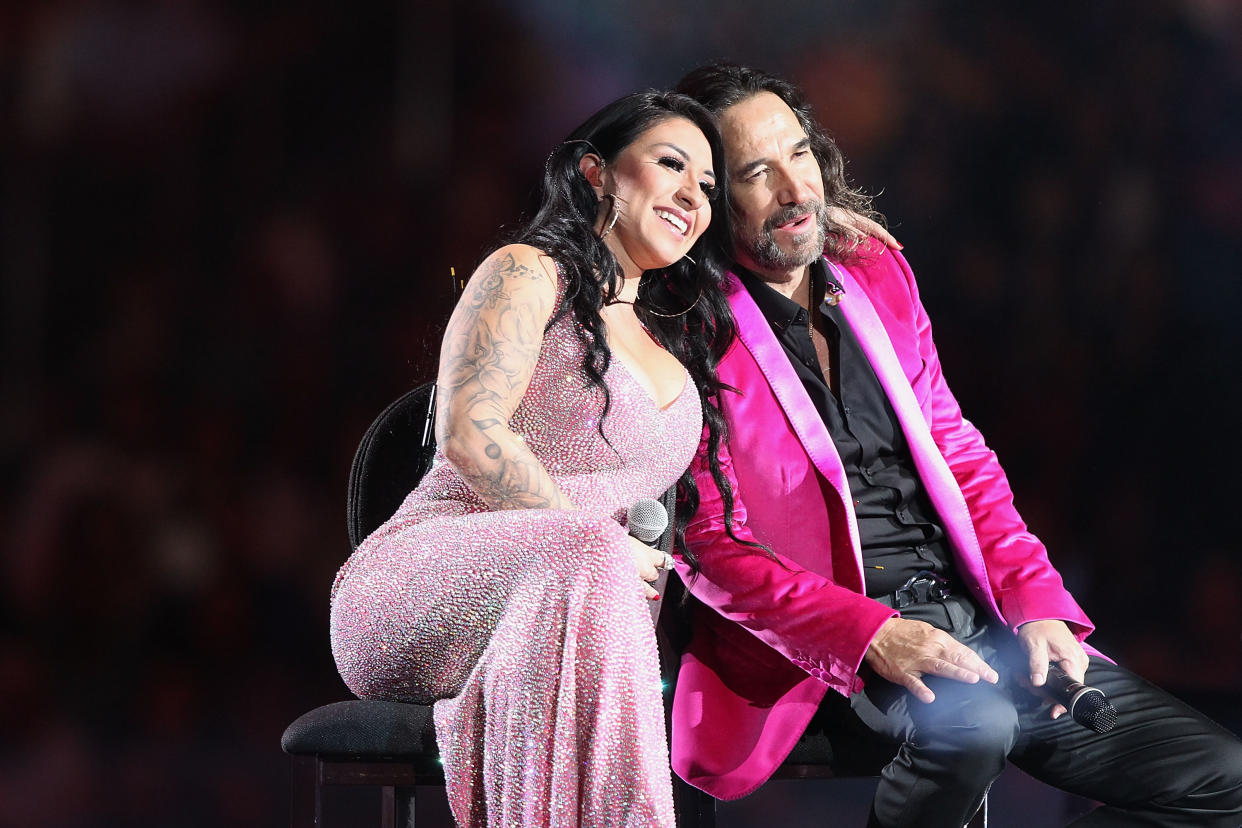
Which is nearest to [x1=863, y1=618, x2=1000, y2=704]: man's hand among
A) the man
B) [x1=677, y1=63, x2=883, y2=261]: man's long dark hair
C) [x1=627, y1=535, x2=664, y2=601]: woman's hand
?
the man

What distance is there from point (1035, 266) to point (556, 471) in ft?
6.38

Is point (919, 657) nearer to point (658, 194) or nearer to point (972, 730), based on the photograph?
point (972, 730)

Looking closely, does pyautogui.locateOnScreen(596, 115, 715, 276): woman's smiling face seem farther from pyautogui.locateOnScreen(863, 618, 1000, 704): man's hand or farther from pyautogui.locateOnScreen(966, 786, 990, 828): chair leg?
pyautogui.locateOnScreen(966, 786, 990, 828): chair leg

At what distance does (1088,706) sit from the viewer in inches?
57.3

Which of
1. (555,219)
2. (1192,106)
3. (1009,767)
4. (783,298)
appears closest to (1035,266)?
(1192,106)

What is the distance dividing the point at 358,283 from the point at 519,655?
1637mm

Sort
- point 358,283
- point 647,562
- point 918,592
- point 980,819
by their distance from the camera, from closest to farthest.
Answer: point 647,562
point 980,819
point 918,592
point 358,283

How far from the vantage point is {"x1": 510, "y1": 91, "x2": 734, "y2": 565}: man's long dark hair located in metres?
1.58

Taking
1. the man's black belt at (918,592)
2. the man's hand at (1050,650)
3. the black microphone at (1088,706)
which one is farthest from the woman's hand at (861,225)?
the black microphone at (1088,706)

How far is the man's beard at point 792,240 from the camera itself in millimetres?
1836

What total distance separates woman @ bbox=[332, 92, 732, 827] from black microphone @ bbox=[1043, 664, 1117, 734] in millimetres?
544

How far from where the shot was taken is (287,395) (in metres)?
2.71

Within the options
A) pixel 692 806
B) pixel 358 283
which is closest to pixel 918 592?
pixel 692 806

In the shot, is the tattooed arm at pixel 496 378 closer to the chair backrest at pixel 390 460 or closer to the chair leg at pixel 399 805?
the chair backrest at pixel 390 460
